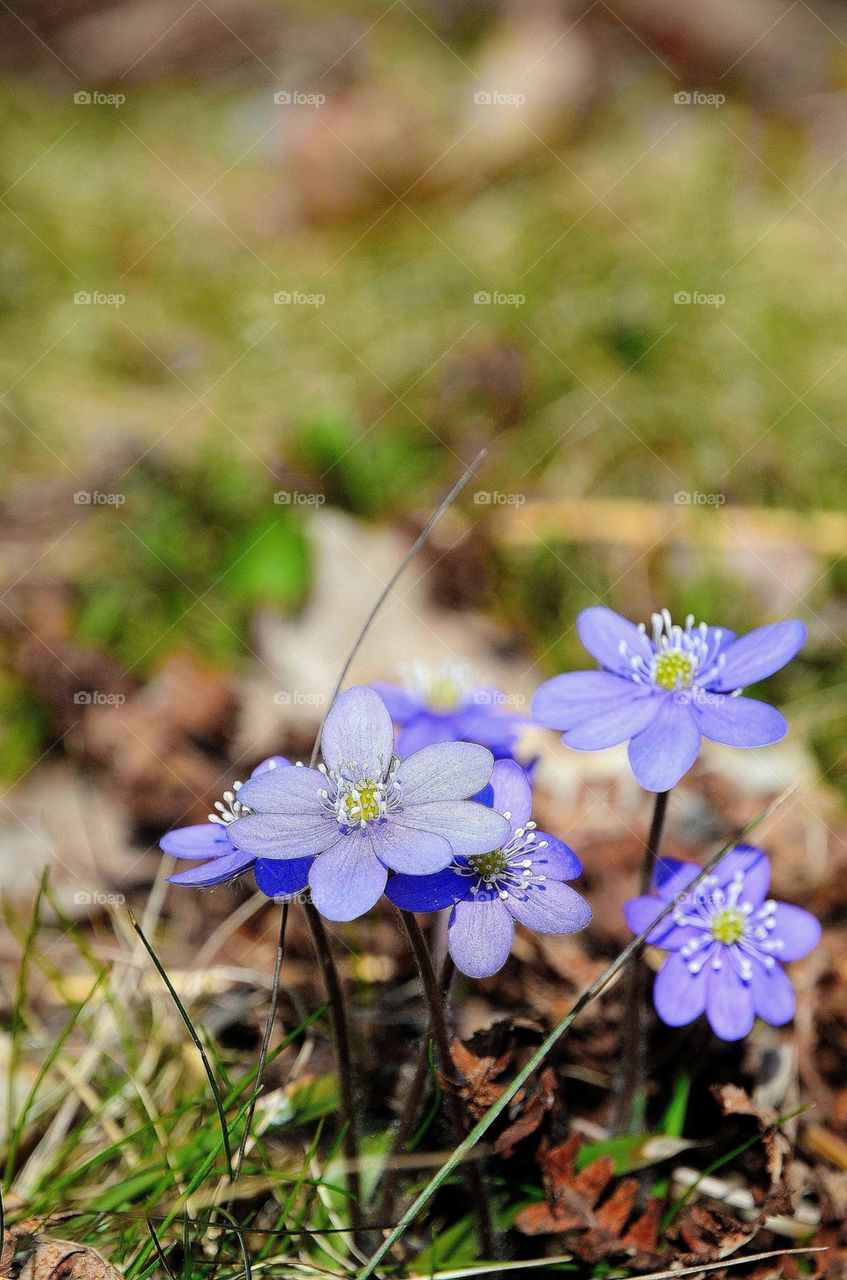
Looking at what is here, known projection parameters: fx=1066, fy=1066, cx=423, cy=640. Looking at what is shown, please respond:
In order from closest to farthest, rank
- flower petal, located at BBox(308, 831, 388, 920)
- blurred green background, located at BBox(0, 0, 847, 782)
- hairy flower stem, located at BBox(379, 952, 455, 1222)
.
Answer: flower petal, located at BBox(308, 831, 388, 920) → hairy flower stem, located at BBox(379, 952, 455, 1222) → blurred green background, located at BBox(0, 0, 847, 782)

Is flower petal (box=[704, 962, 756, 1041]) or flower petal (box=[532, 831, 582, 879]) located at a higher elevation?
flower petal (box=[532, 831, 582, 879])

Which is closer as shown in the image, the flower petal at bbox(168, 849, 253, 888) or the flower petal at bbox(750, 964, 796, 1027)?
the flower petal at bbox(168, 849, 253, 888)

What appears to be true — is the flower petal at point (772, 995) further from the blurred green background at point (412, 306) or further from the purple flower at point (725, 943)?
the blurred green background at point (412, 306)

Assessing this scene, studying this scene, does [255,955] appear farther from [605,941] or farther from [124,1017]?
[605,941]

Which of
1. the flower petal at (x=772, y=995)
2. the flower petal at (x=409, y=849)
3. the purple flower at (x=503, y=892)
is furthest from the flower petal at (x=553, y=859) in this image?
the flower petal at (x=772, y=995)

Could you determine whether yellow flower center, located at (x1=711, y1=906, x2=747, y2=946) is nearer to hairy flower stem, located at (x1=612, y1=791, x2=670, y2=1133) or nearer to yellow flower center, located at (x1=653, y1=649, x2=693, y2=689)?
hairy flower stem, located at (x1=612, y1=791, x2=670, y2=1133)

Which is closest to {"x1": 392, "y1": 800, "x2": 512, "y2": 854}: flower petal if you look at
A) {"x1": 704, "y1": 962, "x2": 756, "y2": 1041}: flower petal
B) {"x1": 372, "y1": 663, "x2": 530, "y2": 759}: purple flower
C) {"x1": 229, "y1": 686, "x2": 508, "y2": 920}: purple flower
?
{"x1": 229, "y1": 686, "x2": 508, "y2": 920}: purple flower

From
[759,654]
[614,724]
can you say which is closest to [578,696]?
[614,724]
